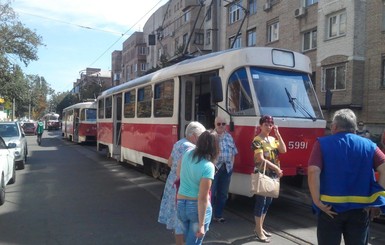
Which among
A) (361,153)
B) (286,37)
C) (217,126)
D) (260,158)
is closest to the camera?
(361,153)

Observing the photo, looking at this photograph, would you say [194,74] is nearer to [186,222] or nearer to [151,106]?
[151,106]

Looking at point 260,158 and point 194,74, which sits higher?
point 194,74

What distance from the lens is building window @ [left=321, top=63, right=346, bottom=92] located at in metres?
23.0

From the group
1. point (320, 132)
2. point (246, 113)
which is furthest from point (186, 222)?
point (320, 132)

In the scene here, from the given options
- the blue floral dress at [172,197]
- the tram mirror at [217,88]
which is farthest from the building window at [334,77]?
the blue floral dress at [172,197]

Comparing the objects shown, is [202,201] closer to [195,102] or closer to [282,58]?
[282,58]

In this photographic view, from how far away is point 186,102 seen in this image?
384 inches

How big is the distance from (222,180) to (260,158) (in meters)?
1.25

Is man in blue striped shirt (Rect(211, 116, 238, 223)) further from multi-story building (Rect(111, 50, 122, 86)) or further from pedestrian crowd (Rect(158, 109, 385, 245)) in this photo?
multi-story building (Rect(111, 50, 122, 86))

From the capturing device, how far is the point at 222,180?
23.2 feet

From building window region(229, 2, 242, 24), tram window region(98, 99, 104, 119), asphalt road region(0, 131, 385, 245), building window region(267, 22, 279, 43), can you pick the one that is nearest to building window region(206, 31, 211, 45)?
building window region(229, 2, 242, 24)

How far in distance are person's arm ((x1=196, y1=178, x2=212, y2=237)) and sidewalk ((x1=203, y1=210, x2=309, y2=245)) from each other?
2.02 metres

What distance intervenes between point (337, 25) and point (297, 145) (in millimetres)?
17954

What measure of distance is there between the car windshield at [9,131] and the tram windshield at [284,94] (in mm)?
11389
